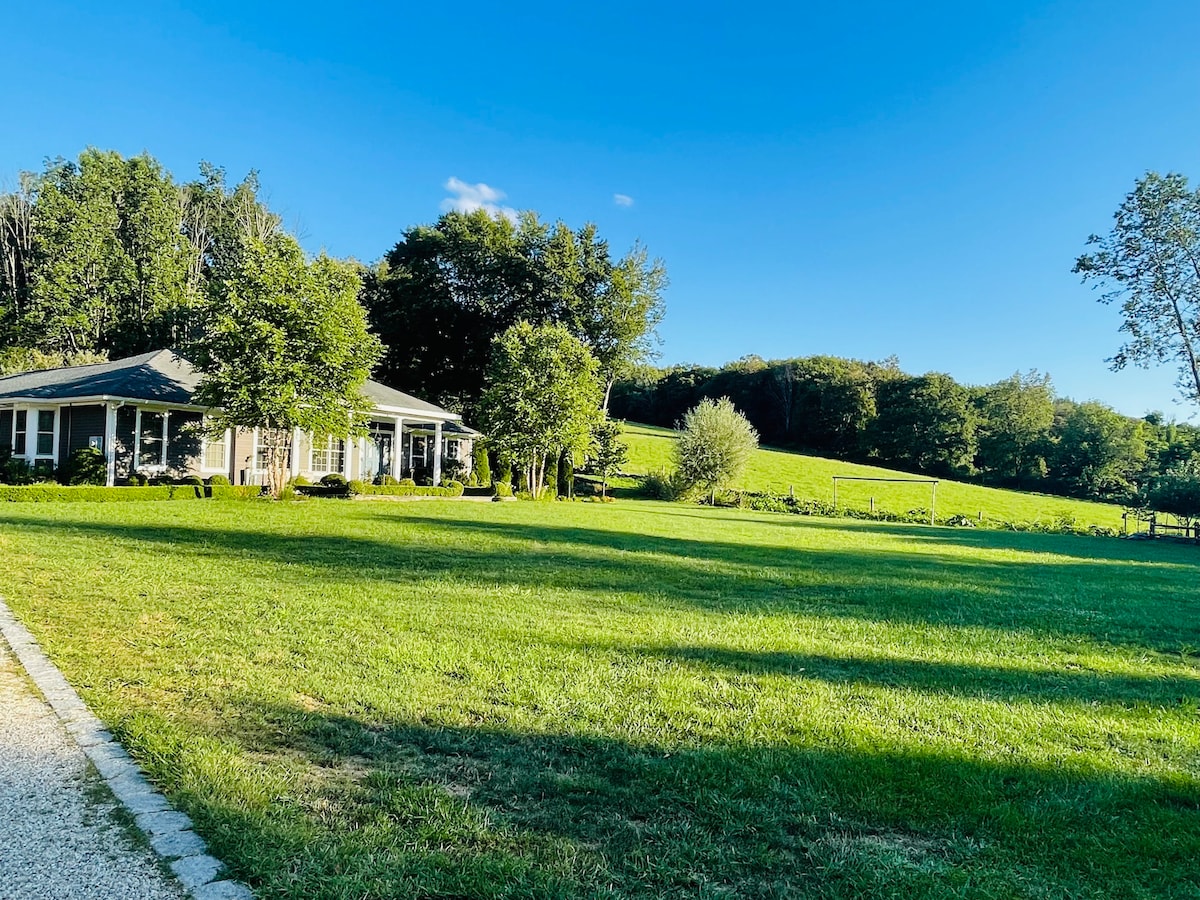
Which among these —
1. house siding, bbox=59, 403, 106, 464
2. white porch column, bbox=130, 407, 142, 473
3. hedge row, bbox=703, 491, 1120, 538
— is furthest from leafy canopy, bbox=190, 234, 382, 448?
hedge row, bbox=703, 491, 1120, 538

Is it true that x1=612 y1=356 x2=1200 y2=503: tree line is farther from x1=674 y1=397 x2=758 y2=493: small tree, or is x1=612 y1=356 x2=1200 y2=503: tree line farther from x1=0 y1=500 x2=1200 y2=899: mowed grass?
x1=0 y1=500 x2=1200 y2=899: mowed grass

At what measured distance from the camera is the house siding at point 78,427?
1925cm

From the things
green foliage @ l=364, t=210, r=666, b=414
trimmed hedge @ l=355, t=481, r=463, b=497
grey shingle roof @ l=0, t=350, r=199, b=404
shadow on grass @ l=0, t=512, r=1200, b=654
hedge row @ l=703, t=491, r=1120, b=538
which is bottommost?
hedge row @ l=703, t=491, r=1120, b=538

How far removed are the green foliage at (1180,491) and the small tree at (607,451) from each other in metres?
21.7

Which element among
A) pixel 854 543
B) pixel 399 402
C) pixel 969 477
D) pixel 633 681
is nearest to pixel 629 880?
pixel 633 681

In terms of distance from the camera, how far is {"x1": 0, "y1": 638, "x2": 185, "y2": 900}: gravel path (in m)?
2.04

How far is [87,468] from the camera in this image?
1789 centimetres

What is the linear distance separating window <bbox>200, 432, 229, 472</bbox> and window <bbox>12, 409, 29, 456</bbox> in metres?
5.12

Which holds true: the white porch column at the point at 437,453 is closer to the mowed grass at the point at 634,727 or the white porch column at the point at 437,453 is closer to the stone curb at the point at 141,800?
the mowed grass at the point at 634,727

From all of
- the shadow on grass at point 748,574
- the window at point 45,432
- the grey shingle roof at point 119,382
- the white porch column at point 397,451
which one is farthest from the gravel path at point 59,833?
the white porch column at point 397,451

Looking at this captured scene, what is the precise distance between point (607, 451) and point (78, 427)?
21.0 metres

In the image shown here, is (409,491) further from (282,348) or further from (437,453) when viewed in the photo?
(282,348)

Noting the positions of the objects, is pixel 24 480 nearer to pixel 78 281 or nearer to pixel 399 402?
pixel 399 402

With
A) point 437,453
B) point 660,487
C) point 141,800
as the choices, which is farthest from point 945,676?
point 660,487
